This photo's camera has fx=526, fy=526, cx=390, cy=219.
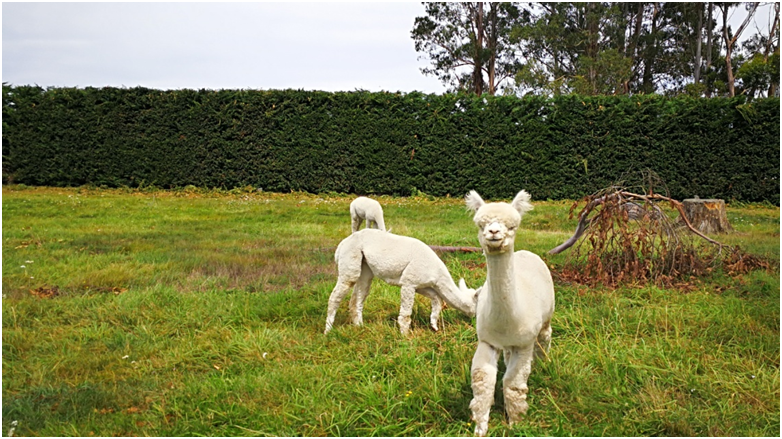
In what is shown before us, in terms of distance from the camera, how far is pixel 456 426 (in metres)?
2.95

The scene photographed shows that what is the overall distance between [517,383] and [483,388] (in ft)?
0.76

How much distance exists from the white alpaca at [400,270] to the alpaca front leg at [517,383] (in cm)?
142

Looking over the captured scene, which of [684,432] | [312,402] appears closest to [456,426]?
[312,402]

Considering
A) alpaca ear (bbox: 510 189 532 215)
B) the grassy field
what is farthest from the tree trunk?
alpaca ear (bbox: 510 189 532 215)

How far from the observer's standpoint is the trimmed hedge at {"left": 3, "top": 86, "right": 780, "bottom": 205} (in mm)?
14062

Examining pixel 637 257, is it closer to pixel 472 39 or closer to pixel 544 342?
pixel 544 342

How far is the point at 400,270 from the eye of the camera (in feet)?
14.3

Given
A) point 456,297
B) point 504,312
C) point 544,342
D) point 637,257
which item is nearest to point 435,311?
point 456,297

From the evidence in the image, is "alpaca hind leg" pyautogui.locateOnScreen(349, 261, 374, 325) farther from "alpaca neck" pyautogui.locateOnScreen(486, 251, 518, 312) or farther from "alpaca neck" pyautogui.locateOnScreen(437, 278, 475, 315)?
"alpaca neck" pyautogui.locateOnScreen(486, 251, 518, 312)

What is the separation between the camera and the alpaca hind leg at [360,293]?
4.59 metres

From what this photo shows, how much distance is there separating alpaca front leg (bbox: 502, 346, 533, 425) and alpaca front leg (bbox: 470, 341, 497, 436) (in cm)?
14

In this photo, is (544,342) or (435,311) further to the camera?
(435,311)

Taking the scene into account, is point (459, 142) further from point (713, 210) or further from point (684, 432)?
point (684, 432)

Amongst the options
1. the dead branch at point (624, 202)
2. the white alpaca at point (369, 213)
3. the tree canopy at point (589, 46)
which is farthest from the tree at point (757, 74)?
the white alpaca at point (369, 213)
